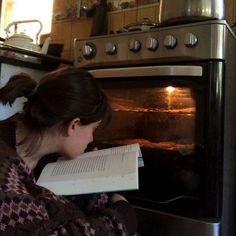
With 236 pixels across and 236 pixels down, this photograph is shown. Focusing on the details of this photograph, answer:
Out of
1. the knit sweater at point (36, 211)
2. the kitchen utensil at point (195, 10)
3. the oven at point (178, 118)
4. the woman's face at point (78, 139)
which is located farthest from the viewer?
the kitchen utensil at point (195, 10)

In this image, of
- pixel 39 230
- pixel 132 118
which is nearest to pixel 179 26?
pixel 132 118

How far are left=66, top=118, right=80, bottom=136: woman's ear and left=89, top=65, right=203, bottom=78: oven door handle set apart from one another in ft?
1.25

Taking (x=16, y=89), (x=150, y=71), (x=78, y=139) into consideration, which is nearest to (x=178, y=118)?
(x=150, y=71)

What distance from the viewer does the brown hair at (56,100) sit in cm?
76

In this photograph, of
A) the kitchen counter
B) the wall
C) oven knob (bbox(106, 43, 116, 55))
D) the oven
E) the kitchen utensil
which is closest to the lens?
the oven

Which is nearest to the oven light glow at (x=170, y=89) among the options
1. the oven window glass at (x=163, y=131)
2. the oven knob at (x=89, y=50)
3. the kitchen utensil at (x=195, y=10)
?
the oven window glass at (x=163, y=131)

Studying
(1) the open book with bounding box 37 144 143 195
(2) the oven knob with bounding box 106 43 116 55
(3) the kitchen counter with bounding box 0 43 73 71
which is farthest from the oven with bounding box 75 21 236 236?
(3) the kitchen counter with bounding box 0 43 73 71

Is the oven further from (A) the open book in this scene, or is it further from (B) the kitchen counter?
(B) the kitchen counter

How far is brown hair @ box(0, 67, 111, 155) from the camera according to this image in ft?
2.48

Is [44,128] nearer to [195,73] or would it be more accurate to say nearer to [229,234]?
[195,73]

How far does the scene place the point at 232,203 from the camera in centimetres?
120

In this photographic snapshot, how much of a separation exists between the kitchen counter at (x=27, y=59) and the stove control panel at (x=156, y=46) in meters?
0.29

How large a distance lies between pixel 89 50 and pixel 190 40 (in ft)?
1.33

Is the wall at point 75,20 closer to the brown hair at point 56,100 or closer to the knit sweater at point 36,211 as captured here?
the brown hair at point 56,100
